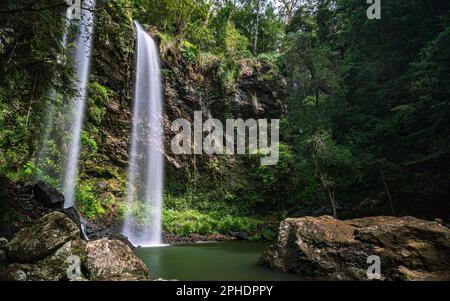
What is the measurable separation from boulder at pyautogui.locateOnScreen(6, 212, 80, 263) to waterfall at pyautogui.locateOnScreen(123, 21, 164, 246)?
10.3 metres

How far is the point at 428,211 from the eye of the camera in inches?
555

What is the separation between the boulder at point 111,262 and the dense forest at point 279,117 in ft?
10.6

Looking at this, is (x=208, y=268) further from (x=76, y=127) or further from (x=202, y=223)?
(x=76, y=127)

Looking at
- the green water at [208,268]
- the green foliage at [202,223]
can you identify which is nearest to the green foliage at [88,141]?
the green foliage at [202,223]

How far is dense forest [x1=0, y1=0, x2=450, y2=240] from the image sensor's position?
12391 mm

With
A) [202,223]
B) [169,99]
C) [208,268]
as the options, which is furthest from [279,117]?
[208,268]

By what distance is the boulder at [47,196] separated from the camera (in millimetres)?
9008

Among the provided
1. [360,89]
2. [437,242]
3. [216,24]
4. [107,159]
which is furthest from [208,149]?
[437,242]

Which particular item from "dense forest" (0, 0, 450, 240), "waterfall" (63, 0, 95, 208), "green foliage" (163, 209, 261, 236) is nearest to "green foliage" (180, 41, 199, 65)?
"dense forest" (0, 0, 450, 240)

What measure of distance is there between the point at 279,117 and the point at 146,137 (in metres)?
10.3

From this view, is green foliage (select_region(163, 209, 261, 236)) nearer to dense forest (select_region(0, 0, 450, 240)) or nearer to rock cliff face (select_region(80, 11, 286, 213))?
dense forest (select_region(0, 0, 450, 240))

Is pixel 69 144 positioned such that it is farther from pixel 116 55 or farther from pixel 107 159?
pixel 116 55

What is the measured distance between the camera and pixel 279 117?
24.0 metres

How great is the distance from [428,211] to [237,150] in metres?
11.9
